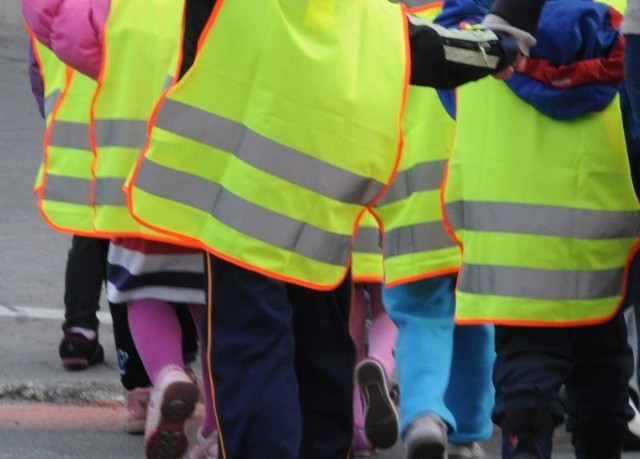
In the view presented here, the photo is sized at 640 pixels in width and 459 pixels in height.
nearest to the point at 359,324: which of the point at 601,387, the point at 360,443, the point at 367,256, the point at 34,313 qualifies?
the point at 367,256

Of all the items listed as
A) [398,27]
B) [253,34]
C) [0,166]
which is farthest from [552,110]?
[0,166]

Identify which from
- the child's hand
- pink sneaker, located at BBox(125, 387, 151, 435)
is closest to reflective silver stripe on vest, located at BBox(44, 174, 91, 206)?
pink sneaker, located at BBox(125, 387, 151, 435)

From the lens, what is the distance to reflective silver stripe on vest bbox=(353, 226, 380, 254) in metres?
5.25

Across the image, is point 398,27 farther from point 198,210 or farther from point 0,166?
point 0,166

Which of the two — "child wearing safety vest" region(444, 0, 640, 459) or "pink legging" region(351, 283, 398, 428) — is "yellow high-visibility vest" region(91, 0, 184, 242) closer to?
"pink legging" region(351, 283, 398, 428)

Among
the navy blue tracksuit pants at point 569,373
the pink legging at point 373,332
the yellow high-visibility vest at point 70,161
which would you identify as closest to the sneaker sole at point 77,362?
the yellow high-visibility vest at point 70,161

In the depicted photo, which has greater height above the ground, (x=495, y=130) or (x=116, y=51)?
(x=495, y=130)

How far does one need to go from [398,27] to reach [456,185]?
0.70 meters

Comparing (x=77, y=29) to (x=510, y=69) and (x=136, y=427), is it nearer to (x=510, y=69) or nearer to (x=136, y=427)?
(x=136, y=427)

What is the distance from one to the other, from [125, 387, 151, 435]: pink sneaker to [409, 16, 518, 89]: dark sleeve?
197cm

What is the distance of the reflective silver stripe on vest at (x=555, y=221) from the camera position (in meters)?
4.21

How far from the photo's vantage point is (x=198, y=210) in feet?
12.2

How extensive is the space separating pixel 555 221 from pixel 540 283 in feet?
0.52

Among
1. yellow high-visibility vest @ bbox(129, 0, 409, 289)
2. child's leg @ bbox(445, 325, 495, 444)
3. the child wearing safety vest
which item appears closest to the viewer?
yellow high-visibility vest @ bbox(129, 0, 409, 289)
